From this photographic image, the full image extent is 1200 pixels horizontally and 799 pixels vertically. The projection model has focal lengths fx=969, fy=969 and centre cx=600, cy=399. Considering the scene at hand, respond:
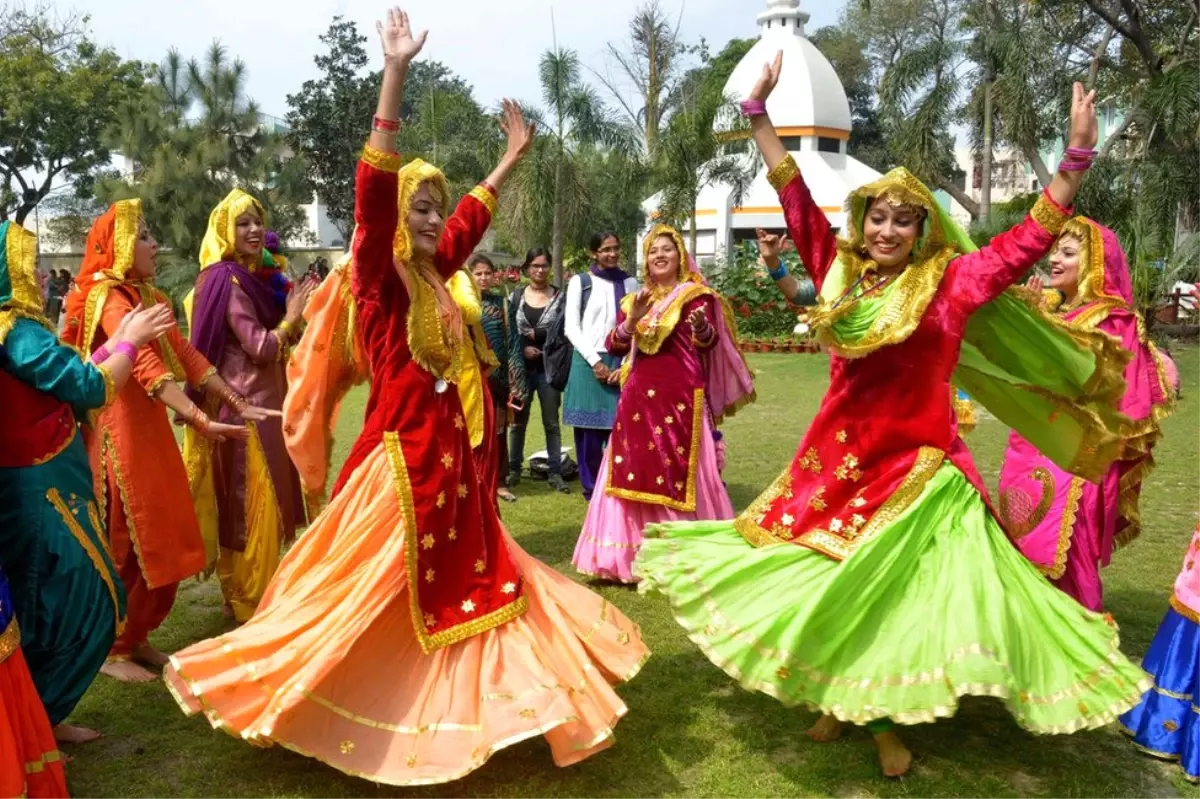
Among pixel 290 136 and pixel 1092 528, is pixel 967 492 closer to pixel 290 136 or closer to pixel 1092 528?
pixel 1092 528

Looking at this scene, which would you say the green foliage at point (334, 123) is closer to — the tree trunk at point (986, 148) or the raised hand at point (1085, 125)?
the tree trunk at point (986, 148)

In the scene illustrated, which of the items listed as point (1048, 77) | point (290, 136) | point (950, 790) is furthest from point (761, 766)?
point (290, 136)

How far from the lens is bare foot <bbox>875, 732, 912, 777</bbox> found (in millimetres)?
3471

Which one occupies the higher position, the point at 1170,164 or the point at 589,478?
the point at 1170,164

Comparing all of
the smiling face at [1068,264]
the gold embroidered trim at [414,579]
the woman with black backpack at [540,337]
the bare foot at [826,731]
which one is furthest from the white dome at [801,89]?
the gold embroidered trim at [414,579]

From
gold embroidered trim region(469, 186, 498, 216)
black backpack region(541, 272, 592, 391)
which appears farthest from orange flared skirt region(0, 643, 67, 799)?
black backpack region(541, 272, 592, 391)

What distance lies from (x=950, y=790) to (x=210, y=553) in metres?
3.65

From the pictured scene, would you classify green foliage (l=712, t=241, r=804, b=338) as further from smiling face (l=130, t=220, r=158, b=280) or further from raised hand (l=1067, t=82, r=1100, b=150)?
raised hand (l=1067, t=82, r=1100, b=150)

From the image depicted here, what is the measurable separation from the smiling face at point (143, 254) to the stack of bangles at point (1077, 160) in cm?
390

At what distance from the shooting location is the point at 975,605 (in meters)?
3.16

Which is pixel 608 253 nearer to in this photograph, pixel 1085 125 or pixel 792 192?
pixel 792 192

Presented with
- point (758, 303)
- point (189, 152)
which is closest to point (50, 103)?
point (189, 152)

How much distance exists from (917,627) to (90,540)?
2957mm

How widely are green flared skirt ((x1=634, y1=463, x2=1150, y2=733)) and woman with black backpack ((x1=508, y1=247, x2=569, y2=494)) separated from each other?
4.87m
